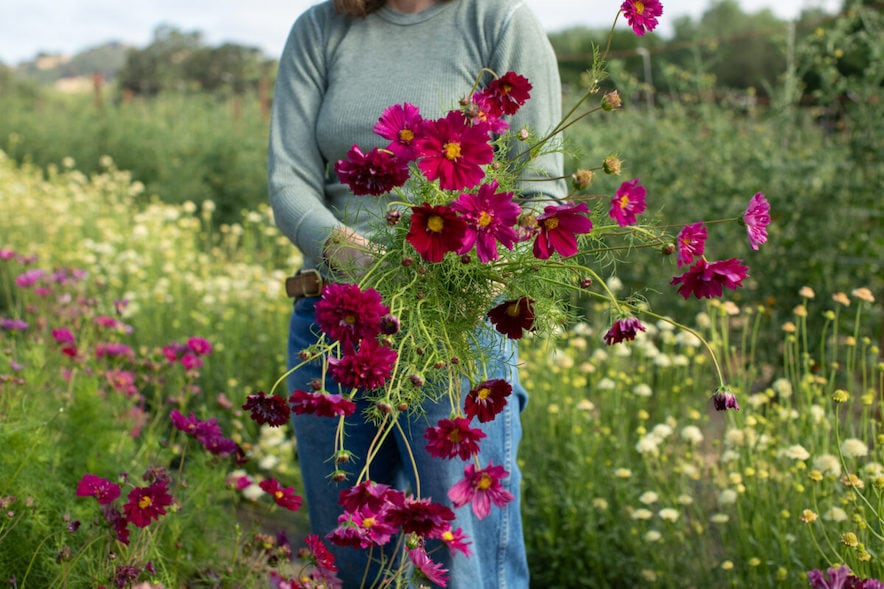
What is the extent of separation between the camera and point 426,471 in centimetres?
166

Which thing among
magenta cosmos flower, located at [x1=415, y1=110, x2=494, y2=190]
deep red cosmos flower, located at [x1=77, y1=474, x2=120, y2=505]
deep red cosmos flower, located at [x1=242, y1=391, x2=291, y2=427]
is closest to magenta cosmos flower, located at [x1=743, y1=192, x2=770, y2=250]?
magenta cosmos flower, located at [x1=415, y1=110, x2=494, y2=190]

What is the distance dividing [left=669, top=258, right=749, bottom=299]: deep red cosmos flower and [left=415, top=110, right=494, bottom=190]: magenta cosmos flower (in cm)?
31

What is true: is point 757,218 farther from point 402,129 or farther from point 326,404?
point 326,404

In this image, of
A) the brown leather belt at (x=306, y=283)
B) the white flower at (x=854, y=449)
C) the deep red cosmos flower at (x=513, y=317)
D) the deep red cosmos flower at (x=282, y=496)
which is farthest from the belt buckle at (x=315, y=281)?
the white flower at (x=854, y=449)

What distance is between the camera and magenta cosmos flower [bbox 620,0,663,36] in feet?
3.91

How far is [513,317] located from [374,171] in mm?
261

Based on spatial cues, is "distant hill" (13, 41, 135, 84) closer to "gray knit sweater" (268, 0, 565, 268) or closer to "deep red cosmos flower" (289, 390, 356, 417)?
"gray knit sweater" (268, 0, 565, 268)

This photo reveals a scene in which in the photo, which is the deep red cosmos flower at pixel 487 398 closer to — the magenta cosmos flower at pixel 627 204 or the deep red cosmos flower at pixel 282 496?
the magenta cosmos flower at pixel 627 204

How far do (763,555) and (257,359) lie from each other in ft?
7.37

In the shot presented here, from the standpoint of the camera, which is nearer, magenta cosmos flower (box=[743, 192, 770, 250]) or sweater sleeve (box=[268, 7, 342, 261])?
magenta cosmos flower (box=[743, 192, 770, 250])

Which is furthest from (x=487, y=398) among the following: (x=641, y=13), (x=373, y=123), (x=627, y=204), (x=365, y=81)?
(x=365, y=81)

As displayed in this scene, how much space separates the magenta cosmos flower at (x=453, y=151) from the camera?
3.47ft

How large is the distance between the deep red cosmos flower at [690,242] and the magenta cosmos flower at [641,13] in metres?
0.28

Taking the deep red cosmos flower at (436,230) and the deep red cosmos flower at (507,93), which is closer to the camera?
the deep red cosmos flower at (436,230)
